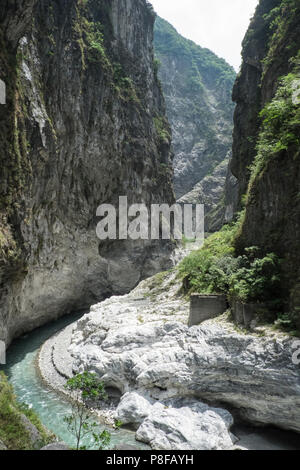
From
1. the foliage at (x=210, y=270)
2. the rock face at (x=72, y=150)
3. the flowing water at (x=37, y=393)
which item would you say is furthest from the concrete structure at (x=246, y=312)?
the rock face at (x=72, y=150)

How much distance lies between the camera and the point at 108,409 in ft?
44.0

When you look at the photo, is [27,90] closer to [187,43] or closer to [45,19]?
[45,19]

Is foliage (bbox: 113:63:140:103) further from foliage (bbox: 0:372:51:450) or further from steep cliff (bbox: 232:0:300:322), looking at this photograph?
foliage (bbox: 0:372:51:450)

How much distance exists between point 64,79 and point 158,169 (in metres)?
19.7

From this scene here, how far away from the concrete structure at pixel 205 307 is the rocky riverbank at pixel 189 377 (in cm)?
59

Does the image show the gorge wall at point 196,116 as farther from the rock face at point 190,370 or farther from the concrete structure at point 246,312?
the concrete structure at point 246,312

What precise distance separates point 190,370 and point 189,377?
0.89 feet

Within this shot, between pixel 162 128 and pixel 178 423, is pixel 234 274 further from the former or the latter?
pixel 162 128

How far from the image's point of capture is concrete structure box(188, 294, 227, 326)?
14898 millimetres

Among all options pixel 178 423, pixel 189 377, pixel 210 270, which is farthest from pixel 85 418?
pixel 210 270

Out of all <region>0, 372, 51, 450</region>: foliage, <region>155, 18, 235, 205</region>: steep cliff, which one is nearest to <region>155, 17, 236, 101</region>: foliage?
<region>155, 18, 235, 205</region>: steep cliff

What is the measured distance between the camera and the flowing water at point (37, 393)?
38.5ft

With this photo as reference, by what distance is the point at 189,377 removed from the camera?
12555mm

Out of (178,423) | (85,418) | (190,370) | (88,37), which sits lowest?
(85,418)
